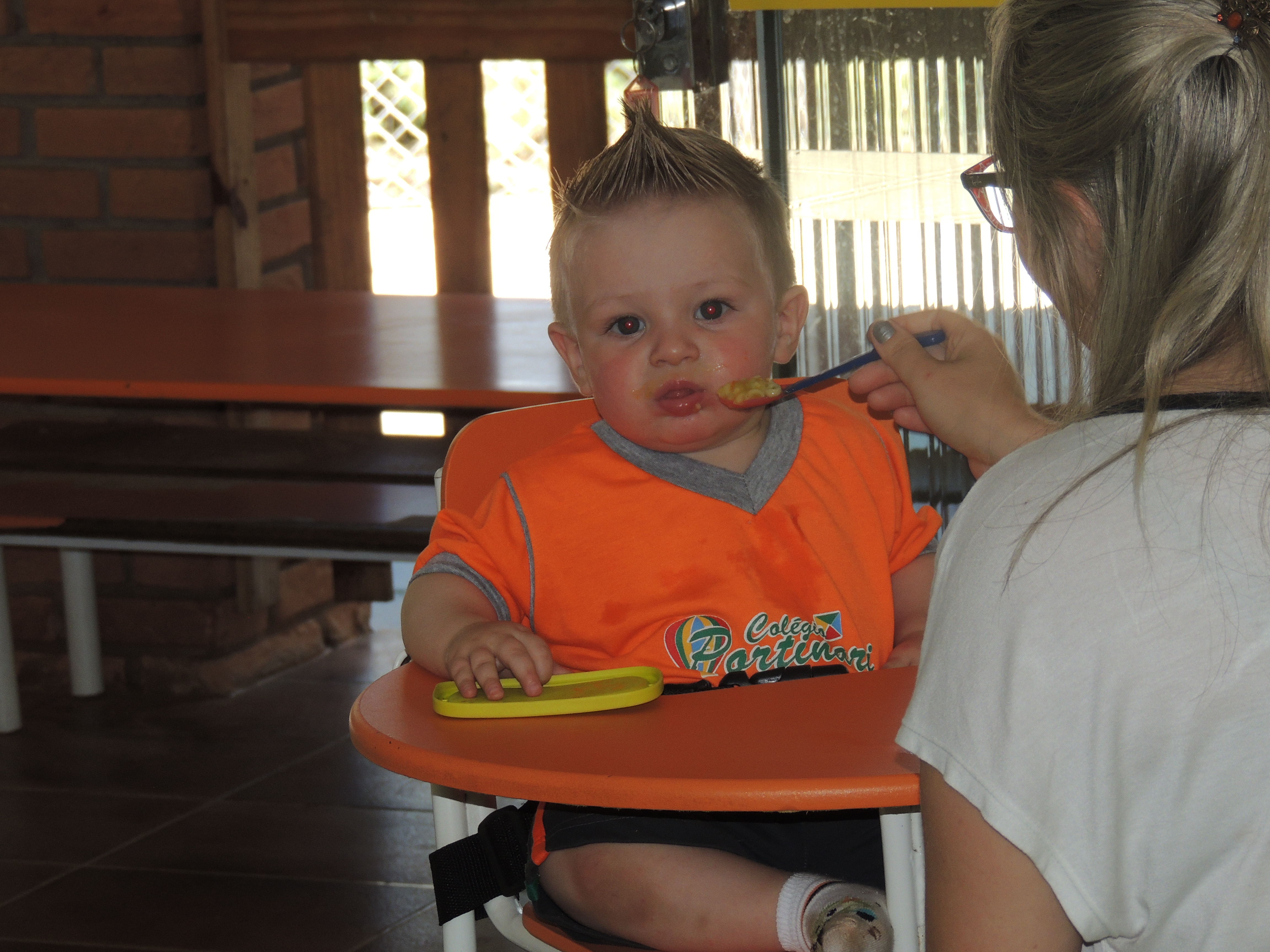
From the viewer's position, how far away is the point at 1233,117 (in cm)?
73

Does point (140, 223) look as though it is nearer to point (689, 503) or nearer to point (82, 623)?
point (82, 623)

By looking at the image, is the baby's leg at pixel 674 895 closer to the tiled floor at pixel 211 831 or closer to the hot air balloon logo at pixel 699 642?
the hot air balloon logo at pixel 699 642

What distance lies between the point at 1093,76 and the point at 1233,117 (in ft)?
0.24

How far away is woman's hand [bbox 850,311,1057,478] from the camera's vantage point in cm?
108

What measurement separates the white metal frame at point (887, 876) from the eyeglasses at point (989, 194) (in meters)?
0.38

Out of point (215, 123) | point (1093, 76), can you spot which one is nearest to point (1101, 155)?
point (1093, 76)

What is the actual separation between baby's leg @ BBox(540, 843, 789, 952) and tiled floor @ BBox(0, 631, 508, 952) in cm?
93

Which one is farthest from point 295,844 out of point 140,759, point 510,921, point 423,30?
point 423,30

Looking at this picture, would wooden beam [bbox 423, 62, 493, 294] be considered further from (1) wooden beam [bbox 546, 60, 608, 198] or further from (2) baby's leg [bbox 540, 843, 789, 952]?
(2) baby's leg [bbox 540, 843, 789, 952]

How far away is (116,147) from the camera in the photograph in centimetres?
303

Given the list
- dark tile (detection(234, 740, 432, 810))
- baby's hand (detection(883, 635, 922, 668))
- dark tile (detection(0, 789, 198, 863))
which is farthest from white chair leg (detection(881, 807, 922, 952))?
dark tile (detection(0, 789, 198, 863))

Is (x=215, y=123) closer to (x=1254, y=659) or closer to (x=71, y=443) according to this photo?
(x=71, y=443)

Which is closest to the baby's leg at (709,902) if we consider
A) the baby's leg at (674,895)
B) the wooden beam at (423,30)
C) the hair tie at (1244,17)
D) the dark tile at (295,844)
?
the baby's leg at (674,895)

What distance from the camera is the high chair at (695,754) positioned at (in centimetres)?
89
